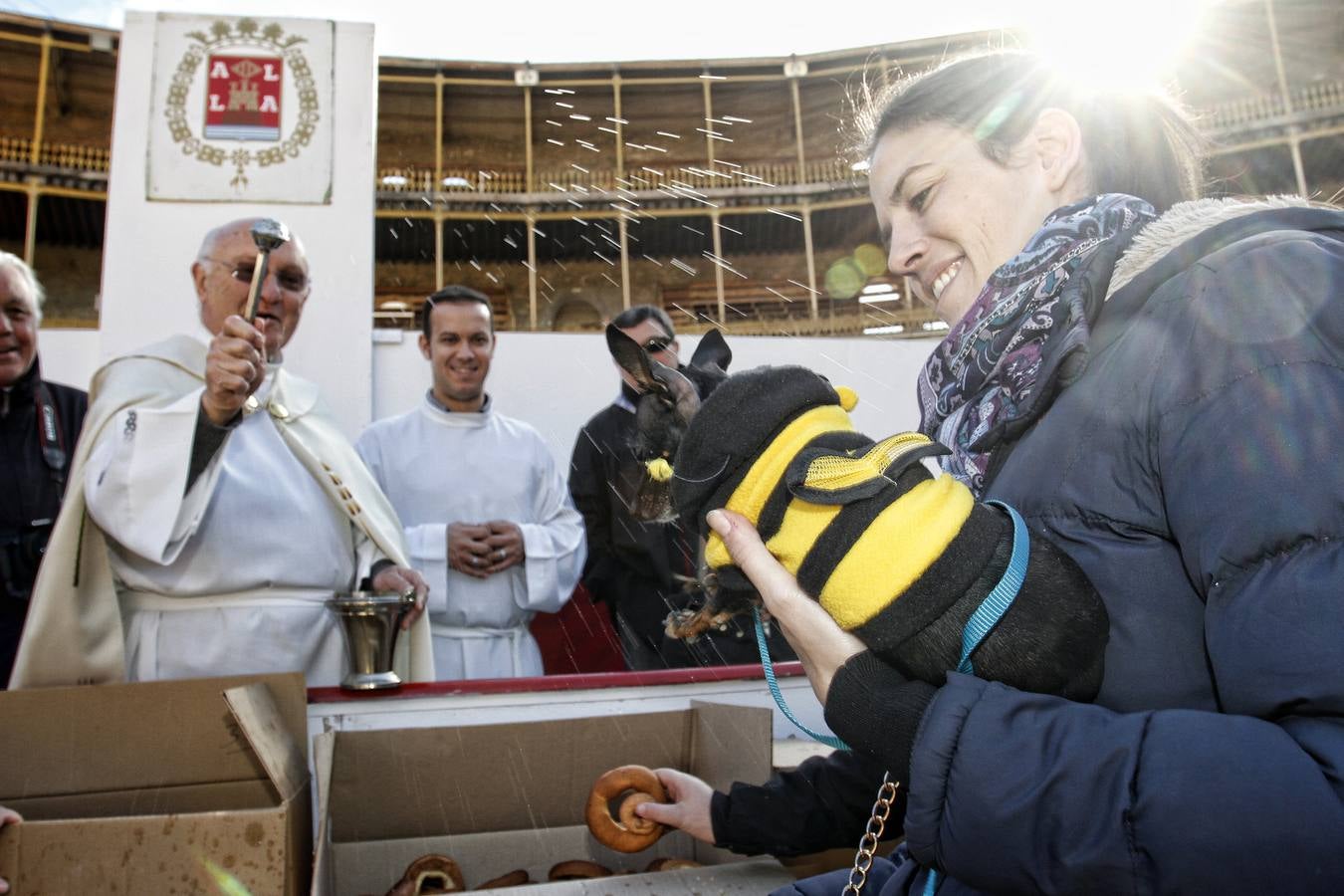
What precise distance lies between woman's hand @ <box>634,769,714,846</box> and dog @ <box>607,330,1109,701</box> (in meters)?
0.80

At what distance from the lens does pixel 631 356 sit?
88cm

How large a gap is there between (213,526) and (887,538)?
2.21 metres

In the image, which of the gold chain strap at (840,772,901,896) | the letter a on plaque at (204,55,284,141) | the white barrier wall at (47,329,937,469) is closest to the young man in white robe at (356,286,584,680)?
the white barrier wall at (47,329,937,469)

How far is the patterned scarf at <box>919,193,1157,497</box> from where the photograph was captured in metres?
0.88

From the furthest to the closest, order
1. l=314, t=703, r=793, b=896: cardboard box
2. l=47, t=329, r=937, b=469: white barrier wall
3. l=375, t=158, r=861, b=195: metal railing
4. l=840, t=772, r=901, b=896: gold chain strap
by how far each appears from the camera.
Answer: l=375, t=158, r=861, b=195: metal railing, l=47, t=329, r=937, b=469: white barrier wall, l=314, t=703, r=793, b=896: cardboard box, l=840, t=772, r=901, b=896: gold chain strap

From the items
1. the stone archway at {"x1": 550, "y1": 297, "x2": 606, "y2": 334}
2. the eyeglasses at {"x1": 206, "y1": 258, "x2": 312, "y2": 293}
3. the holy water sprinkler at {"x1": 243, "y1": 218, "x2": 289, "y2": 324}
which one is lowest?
the holy water sprinkler at {"x1": 243, "y1": 218, "x2": 289, "y2": 324}

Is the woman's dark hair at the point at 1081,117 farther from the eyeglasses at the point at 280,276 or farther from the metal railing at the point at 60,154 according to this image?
the metal railing at the point at 60,154

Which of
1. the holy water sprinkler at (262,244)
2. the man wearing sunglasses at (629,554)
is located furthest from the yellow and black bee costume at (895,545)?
the man wearing sunglasses at (629,554)

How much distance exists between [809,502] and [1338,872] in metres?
0.43

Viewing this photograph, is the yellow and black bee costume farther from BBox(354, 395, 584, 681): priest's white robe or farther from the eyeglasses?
BBox(354, 395, 584, 681): priest's white robe

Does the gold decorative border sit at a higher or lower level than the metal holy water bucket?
higher

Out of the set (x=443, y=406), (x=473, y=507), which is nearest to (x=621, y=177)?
(x=443, y=406)

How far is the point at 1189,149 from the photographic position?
1143 millimetres

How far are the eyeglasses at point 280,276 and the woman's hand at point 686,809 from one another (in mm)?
1914
